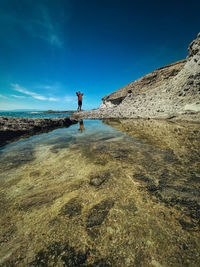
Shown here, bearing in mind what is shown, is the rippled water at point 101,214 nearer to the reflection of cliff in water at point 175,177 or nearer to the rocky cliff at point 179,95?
the reflection of cliff in water at point 175,177

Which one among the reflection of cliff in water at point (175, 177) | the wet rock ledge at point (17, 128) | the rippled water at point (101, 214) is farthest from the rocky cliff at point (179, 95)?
the wet rock ledge at point (17, 128)

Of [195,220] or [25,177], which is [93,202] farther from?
[25,177]

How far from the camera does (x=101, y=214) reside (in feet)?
4.44

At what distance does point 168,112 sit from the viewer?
11758 millimetres

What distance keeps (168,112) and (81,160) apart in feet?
41.6

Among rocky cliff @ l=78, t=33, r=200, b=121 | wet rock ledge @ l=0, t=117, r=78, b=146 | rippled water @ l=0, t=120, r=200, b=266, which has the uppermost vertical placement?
rocky cliff @ l=78, t=33, r=200, b=121

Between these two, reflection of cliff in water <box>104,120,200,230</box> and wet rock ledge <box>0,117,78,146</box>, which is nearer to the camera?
reflection of cliff in water <box>104,120,200,230</box>

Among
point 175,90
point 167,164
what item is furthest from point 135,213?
point 175,90

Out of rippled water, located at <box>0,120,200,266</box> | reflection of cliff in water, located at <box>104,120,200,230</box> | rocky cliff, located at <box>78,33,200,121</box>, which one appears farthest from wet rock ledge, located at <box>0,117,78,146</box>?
rocky cliff, located at <box>78,33,200,121</box>

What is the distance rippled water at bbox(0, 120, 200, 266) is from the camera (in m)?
0.96

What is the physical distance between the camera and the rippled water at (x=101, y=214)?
961 mm

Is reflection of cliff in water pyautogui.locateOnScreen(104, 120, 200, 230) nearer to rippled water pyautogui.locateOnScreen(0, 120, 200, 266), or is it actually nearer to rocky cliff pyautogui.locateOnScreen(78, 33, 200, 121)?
rippled water pyautogui.locateOnScreen(0, 120, 200, 266)

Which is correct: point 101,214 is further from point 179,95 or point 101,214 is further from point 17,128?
point 179,95

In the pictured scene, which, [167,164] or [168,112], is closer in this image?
[167,164]
